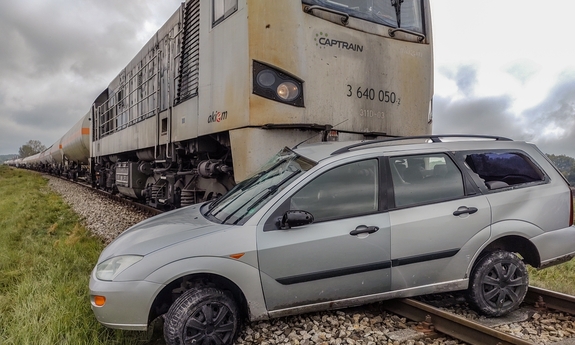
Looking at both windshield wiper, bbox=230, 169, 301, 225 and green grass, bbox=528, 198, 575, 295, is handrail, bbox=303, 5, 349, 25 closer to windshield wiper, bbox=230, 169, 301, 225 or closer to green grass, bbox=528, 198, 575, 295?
windshield wiper, bbox=230, 169, 301, 225

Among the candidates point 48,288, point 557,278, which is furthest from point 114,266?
point 557,278

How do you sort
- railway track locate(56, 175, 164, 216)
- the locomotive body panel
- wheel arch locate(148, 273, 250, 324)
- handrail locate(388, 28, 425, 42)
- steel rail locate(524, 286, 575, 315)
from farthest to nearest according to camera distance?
railway track locate(56, 175, 164, 216) → the locomotive body panel → handrail locate(388, 28, 425, 42) → steel rail locate(524, 286, 575, 315) → wheel arch locate(148, 273, 250, 324)

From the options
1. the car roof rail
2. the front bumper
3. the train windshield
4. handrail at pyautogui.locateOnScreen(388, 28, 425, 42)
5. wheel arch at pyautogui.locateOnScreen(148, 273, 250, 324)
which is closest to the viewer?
the front bumper

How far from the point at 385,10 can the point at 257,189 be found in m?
3.44

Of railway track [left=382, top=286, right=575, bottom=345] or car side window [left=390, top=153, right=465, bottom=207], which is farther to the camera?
car side window [left=390, top=153, right=465, bottom=207]

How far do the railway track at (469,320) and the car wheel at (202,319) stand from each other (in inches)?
56.7

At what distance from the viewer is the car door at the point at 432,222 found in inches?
131

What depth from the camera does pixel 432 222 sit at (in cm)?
337

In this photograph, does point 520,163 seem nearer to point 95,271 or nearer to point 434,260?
point 434,260

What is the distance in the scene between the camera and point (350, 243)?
3.17 metres

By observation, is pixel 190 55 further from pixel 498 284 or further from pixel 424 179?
pixel 498 284

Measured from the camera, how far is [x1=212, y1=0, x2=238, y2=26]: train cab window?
4.93m

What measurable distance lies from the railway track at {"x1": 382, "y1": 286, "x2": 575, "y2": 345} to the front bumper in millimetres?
1983

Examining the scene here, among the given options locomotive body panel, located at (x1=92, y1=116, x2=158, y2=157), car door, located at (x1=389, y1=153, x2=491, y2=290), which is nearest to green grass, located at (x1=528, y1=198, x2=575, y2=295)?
car door, located at (x1=389, y1=153, x2=491, y2=290)
